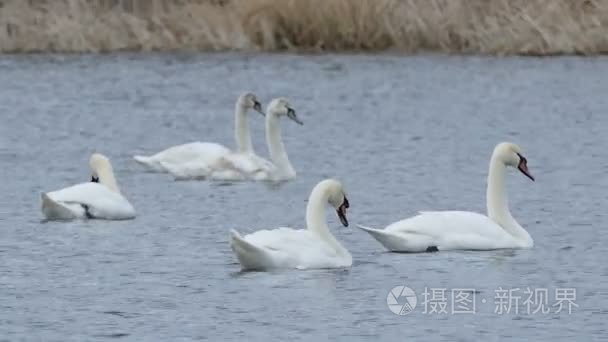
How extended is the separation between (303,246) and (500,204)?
191cm

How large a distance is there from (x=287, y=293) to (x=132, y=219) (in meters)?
3.47

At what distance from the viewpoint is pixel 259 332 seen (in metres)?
10.7

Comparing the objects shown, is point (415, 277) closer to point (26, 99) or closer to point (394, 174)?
point (394, 174)

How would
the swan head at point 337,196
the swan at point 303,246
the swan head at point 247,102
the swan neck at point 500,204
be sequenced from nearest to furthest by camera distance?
the swan at point 303,246 < the swan head at point 337,196 < the swan neck at point 500,204 < the swan head at point 247,102

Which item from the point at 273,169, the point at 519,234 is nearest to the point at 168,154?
the point at 273,169

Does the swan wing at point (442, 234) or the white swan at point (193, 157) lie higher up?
the white swan at point (193, 157)

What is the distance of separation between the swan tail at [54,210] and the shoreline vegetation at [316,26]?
45.2ft

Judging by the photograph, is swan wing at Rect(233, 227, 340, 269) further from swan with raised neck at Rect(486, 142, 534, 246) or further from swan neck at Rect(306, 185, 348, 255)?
swan with raised neck at Rect(486, 142, 534, 246)

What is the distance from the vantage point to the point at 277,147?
59.1 ft

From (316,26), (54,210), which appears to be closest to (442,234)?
(54,210)

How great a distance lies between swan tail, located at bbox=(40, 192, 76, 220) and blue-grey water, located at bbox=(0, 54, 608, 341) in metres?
0.08

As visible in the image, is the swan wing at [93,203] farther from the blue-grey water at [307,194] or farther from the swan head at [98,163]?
the swan head at [98,163]

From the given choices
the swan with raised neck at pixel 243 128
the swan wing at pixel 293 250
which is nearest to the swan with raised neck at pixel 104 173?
the swan with raised neck at pixel 243 128

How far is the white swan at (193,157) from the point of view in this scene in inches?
696
